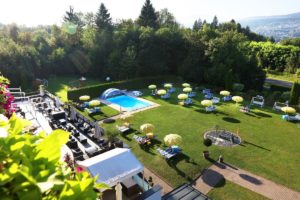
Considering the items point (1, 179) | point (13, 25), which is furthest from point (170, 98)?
point (13, 25)

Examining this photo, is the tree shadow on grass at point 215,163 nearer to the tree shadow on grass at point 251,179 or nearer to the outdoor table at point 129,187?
the tree shadow on grass at point 251,179

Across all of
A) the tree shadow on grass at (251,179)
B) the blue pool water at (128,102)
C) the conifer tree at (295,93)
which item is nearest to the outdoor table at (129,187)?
the tree shadow on grass at (251,179)

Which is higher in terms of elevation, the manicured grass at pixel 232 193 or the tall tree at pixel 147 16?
the tall tree at pixel 147 16

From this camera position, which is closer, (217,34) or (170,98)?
(170,98)

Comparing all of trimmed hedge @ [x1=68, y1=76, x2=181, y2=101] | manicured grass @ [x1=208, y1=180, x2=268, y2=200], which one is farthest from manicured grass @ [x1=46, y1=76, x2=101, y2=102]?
manicured grass @ [x1=208, y1=180, x2=268, y2=200]

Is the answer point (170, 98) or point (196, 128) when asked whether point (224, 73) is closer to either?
point (170, 98)
